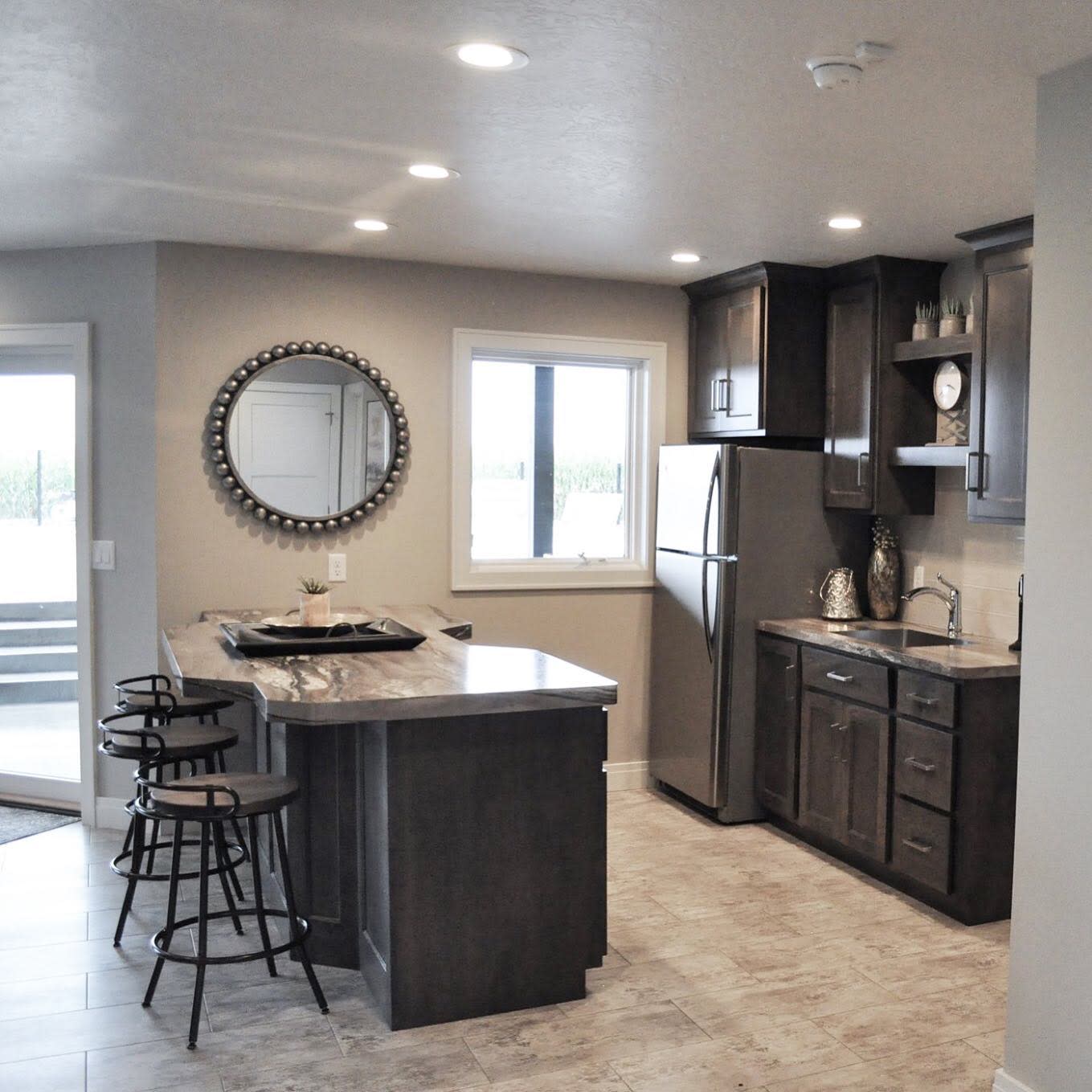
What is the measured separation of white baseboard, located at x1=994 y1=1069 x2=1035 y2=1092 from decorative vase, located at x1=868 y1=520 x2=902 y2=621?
7.83 ft

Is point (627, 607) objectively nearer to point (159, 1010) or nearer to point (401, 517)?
point (401, 517)

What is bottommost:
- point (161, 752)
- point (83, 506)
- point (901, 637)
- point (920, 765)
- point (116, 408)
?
point (920, 765)

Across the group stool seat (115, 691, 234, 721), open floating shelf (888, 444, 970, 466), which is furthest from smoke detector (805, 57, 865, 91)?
stool seat (115, 691, 234, 721)

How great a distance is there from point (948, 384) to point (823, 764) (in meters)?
1.55

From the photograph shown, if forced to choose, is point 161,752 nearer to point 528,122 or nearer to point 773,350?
point 528,122

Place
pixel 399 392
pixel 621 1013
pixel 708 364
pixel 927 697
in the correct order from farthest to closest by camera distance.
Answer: pixel 708 364
pixel 399 392
pixel 927 697
pixel 621 1013

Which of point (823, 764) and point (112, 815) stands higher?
point (823, 764)

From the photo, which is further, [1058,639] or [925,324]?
[925,324]

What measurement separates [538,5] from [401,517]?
2.90m

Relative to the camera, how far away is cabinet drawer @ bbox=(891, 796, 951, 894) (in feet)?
12.2

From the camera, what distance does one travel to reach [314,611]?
381 centimetres

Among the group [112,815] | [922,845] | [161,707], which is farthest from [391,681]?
[112,815]

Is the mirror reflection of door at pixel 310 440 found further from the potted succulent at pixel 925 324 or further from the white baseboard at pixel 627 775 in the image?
the potted succulent at pixel 925 324

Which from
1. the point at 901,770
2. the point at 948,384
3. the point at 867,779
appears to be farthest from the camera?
the point at 948,384
